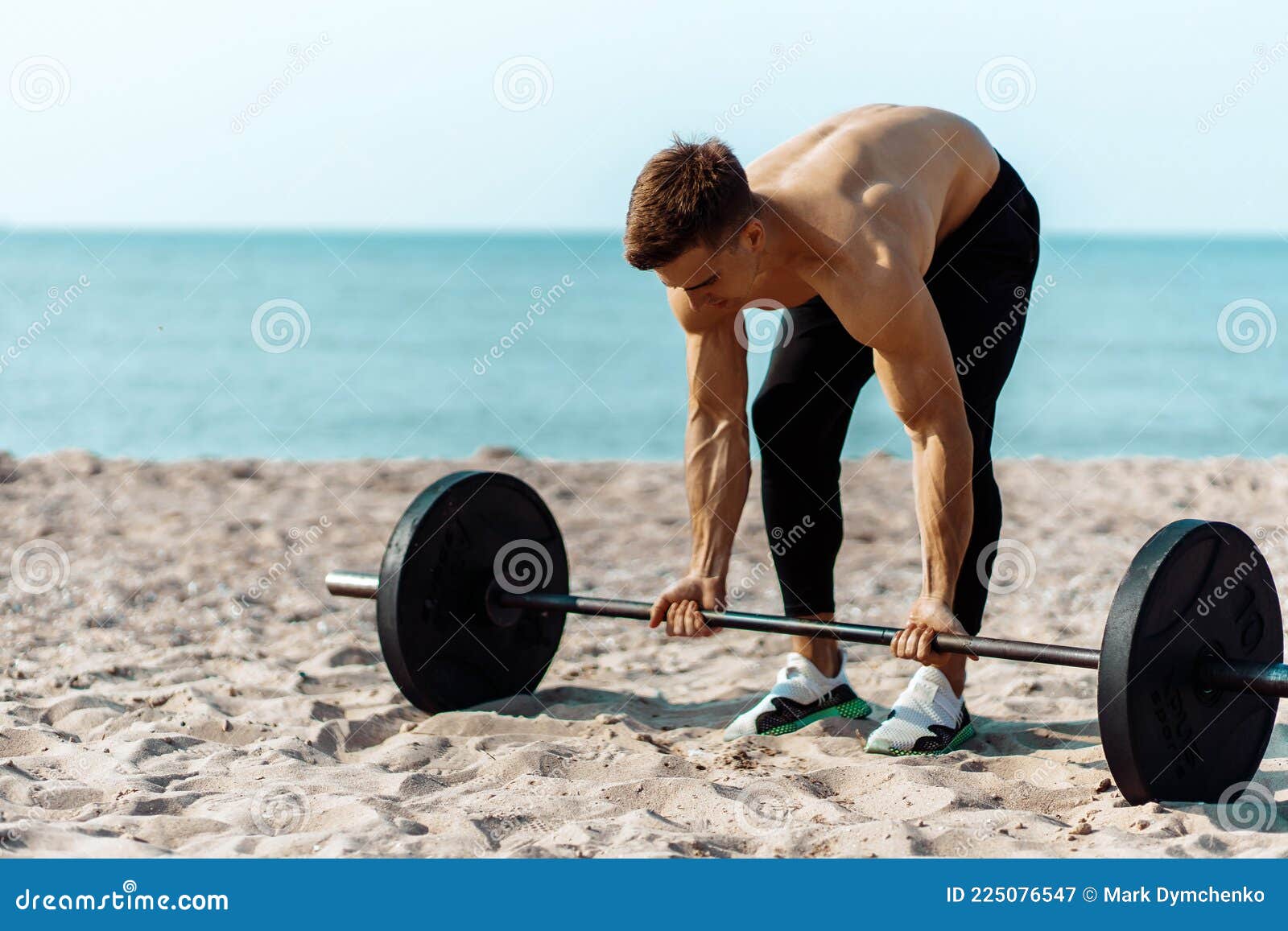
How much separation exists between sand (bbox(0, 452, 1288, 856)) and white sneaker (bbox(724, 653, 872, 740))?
0.09m

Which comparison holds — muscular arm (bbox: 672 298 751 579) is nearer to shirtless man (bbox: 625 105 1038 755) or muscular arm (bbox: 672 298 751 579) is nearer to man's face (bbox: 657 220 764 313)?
shirtless man (bbox: 625 105 1038 755)

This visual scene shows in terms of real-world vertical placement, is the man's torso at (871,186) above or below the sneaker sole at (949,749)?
above

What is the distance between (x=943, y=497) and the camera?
2.92 metres

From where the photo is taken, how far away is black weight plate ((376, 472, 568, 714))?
347cm

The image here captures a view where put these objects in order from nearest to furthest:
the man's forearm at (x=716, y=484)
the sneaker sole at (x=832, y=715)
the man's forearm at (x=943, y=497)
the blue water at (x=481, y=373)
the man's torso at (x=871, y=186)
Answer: the man's torso at (x=871, y=186), the man's forearm at (x=943, y=497), the man's forearm at (x=716, y=484), the sneaker sole at (x=832, y=715), the blue water at (x=481, y=373)

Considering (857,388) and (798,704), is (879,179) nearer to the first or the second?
(857,388)

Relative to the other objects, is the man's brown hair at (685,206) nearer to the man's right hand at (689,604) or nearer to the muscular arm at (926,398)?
the muscular arm at (926,398)

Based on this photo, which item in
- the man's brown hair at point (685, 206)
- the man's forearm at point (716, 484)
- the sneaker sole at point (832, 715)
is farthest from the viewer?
the sneaker sole at point (832, 715)

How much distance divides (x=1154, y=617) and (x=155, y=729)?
2429 millimetres

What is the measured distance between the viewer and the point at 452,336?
21.7m

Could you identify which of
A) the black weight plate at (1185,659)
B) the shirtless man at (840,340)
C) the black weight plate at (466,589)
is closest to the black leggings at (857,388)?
the shirtless man at (840,340)

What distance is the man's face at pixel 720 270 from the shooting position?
9.04 feet

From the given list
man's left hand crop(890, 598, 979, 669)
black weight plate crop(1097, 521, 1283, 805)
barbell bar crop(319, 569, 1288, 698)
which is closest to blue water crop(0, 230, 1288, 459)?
barbell bar crop(319, 569, 1288, 698)

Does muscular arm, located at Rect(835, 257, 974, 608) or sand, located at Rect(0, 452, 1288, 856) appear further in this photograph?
muscular arm, located at Rect(835, 257, 974, 608)
